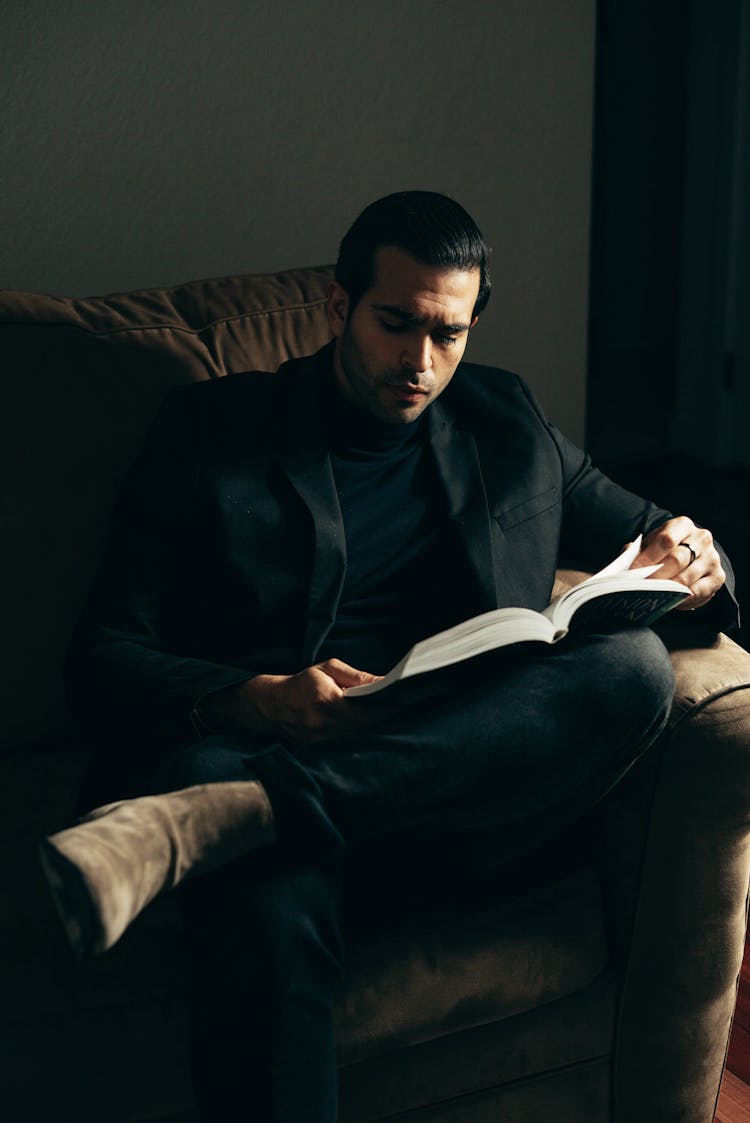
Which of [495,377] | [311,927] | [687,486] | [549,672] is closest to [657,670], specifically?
[549,672]

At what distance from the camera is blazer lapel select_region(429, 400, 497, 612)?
4.88 ft

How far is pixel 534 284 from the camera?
2369 mm

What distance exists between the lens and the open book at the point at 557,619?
1.17m

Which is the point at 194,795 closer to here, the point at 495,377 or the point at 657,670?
the point at 657,670

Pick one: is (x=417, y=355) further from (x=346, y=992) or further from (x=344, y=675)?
(x=346, y=992)

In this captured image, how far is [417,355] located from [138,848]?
0.70 meters

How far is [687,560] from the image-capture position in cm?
145

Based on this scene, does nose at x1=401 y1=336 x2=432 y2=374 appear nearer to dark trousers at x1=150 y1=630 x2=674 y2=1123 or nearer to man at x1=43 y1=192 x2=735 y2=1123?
man at x1=43 y1=192 x2=735 y2=1123

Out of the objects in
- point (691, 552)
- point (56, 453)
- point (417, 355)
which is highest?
point (417, 355)

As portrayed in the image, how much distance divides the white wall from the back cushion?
36cm

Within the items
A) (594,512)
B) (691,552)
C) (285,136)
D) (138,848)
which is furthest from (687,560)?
(285,136)

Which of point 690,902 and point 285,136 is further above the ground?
point 285,136

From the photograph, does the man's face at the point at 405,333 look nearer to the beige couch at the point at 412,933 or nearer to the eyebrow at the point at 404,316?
the eyebrow at the point at 404,316

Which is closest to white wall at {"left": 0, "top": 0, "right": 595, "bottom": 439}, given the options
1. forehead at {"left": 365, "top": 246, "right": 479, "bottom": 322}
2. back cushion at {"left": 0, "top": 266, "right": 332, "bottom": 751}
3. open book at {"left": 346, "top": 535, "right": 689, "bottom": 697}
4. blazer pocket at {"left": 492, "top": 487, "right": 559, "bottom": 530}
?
back cushion at {"left": 0, "top": 266, "right": 332, "bottom": 751}
